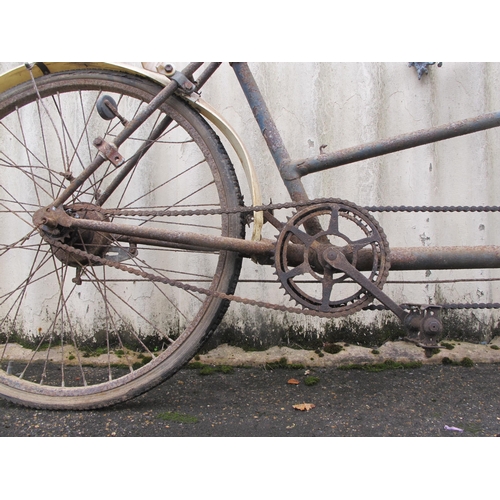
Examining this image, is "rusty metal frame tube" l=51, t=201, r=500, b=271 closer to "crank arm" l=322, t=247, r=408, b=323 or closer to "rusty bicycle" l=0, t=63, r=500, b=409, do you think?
"rusty bicycle" l=0, t=63, r=500, b=409

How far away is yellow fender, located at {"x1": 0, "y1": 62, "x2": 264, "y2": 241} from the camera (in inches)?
60.1

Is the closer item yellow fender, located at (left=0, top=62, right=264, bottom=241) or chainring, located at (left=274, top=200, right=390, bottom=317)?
chainring, located at (left=274, top=200, right=390, bottom=317)

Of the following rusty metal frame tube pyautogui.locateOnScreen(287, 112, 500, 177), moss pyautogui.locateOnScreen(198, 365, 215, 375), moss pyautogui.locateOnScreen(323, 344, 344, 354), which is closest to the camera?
rusty metal frame tube pyautogui.locateOnScreen(287, 112, 500, 177)

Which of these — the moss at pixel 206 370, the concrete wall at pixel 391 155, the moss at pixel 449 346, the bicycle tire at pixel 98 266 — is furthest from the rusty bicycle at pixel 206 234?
the moss at pixel 449 346

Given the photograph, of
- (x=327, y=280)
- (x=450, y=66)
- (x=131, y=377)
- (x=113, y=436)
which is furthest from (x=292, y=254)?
(x=450, y=66)

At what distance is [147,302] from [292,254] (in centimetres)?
93

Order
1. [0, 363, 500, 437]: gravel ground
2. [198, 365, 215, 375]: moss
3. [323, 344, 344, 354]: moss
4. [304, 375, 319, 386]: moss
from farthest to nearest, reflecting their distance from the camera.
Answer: [323, 344, 344, 354]: moss → [198, 365, 215, 375]: moss → [304, 375, 319, 386]: moss → [0, 363, 500, 437]: gravel ground

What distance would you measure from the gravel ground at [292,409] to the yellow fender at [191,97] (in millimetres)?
623

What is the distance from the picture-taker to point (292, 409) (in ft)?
5.06

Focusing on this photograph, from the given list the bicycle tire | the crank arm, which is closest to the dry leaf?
the crank arm

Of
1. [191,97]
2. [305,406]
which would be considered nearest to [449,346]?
[305,406]

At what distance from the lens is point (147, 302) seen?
7.00 ft

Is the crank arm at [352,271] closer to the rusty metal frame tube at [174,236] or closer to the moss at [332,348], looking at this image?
the rusty metal frame tube at [174,236]

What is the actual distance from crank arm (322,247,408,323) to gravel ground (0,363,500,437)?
404 mm
